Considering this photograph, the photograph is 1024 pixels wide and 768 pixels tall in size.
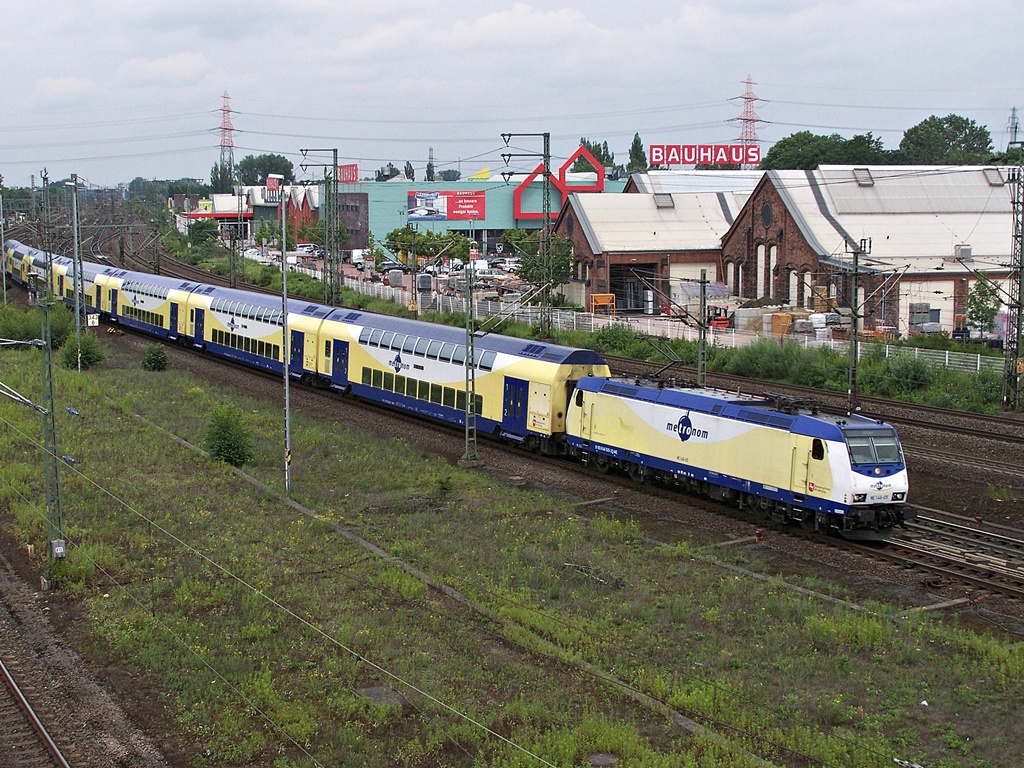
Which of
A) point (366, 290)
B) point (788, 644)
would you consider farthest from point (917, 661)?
point (366, 290)

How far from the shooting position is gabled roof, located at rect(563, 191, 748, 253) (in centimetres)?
7538

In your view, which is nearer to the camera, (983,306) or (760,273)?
(983,306)

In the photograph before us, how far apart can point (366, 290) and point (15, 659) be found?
67325mm

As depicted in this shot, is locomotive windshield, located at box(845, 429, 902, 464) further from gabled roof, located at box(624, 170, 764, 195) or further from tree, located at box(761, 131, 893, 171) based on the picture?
tree, located at box(761, 131, 893, 171)

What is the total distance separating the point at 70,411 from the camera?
37.5 metres

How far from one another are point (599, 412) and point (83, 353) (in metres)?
31.7

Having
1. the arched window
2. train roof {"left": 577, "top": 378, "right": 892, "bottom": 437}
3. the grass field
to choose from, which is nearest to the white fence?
train roof {"left": 577, "top": 378, "right": 892, "bottom": 437}

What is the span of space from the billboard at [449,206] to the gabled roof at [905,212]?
19.6 m

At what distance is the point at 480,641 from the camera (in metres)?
18.1

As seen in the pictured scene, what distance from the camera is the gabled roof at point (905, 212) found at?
61.7 meters

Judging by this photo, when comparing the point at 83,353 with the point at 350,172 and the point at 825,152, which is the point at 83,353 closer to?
the point at 350,172

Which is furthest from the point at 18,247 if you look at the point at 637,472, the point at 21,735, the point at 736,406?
the point at 21,735

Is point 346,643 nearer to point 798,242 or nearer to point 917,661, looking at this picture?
point 917,661

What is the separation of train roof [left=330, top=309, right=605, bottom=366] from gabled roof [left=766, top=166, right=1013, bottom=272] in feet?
99.1
